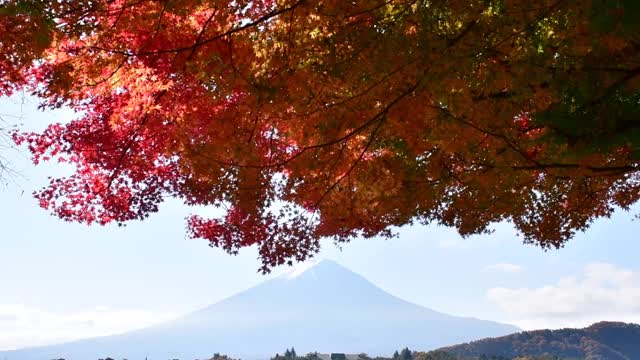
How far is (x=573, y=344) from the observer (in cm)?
3406

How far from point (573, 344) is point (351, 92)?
31048mm

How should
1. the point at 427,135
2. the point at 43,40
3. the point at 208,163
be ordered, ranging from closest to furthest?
1. the point at 43,40
2. the point at 208,163
3. the point at 427,135

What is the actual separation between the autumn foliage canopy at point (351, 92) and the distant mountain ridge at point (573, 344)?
21.3 meters

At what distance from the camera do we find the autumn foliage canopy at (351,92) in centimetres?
570

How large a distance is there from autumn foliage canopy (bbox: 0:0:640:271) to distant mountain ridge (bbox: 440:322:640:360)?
69.8 ft

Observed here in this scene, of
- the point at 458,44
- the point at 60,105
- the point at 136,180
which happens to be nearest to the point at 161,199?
the point at 136,180

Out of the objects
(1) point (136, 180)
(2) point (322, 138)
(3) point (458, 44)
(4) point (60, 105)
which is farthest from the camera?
(1) point (136, 180)

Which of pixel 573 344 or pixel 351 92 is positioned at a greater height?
pixel 351 92

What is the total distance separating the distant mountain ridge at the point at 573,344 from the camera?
33156 mm

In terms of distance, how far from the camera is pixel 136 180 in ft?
48.2

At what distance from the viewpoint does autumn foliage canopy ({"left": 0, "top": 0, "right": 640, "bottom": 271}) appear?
5703 millimetres

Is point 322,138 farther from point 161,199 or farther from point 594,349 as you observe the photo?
point 594,349

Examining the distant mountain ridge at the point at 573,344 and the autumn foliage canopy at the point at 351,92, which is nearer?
the autumn foliage canopy at the point at 351,92

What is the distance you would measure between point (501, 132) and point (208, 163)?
3972 mm
